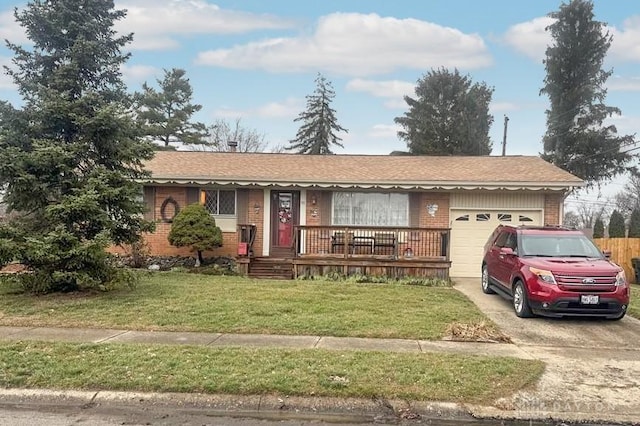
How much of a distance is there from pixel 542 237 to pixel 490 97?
37461 mm

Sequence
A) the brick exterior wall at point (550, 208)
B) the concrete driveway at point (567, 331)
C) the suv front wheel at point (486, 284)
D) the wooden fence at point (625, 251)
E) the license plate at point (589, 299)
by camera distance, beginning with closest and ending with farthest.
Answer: the concrete driveway at point (567, 331) < the license plate at point (589, 299) < the suv front wheel at point (486, 284) < the brick exterior wall at point (550, 208) < the wooden fence at point (625, 251)

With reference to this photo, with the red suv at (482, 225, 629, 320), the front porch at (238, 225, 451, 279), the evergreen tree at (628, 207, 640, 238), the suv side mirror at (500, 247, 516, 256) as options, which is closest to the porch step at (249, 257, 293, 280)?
the front porch at (238, 225, 451, 279)

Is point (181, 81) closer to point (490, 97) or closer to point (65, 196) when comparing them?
point (490, 97)

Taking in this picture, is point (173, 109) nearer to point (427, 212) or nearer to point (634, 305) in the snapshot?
point (427, 212)

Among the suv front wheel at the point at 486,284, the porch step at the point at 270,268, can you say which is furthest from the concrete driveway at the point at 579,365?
the porch step at the point at 270,268

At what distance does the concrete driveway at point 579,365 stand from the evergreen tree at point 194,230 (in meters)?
7.64

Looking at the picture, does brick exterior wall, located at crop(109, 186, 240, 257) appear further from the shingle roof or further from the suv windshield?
the suv windshield

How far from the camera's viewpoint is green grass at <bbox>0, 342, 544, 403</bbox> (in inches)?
205

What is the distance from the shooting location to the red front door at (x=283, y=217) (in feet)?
53.1

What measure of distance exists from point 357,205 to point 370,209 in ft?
1.36

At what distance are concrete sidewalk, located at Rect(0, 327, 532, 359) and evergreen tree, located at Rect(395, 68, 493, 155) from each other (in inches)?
1371

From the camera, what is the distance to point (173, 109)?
4084 centimetres

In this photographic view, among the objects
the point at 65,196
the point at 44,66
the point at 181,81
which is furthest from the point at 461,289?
the point at 181,81

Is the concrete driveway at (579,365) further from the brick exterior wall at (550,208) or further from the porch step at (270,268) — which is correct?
the brick exterior wall at (550,208)
